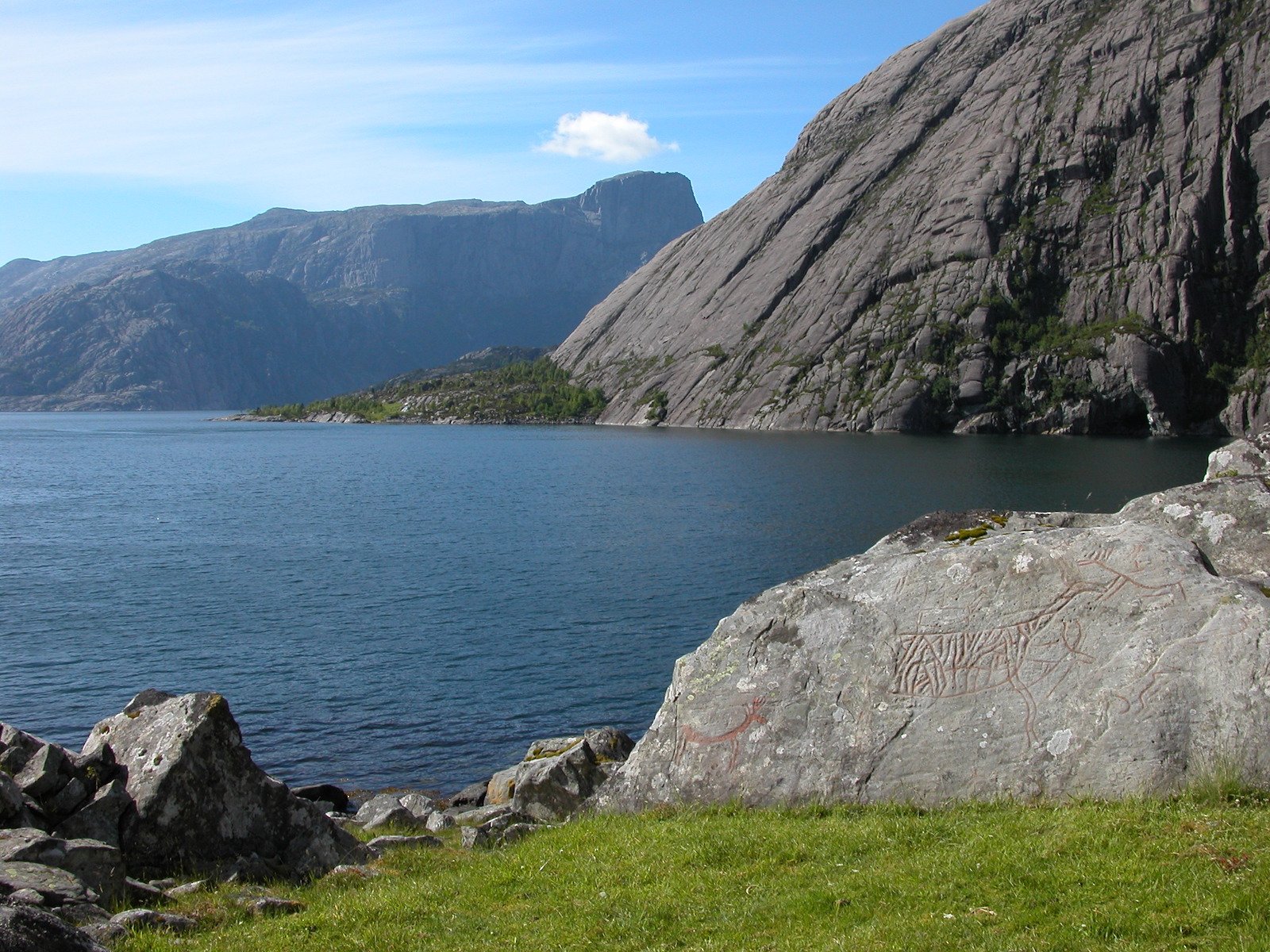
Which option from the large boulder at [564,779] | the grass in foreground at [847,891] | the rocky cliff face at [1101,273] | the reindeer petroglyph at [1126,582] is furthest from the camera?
the rocky cliff face at [1101,273]

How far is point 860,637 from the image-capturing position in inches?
581

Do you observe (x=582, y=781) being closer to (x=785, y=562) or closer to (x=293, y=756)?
(x=293, y=756)

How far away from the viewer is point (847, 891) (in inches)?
408

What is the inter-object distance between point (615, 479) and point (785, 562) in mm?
54741

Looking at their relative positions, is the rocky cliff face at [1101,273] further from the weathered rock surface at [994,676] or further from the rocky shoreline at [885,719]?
the rocky shoreline at [885,719]

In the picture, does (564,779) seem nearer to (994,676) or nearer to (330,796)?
(330,796)

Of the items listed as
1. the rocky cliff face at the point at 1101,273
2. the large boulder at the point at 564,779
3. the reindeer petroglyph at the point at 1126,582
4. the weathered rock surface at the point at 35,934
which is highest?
the rocky cliff face at the point at 1101,273

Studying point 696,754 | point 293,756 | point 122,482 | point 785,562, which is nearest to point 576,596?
point 785,562

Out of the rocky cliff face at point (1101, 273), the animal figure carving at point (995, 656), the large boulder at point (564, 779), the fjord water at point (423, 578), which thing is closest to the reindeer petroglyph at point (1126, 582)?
the animal figure carving at point (995, 656)

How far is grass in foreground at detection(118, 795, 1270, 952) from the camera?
29.5ft

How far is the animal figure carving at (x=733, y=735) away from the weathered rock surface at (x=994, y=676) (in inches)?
1.0

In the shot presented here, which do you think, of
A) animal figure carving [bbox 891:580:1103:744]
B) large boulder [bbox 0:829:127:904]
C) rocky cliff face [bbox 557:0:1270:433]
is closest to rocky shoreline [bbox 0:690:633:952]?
large boulder [bbox 0:829:127:904]

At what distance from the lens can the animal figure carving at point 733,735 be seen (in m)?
14.8

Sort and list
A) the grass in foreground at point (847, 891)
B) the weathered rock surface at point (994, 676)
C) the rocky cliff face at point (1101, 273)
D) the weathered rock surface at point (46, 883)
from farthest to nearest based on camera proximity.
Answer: the rocky cliff face at point (1101, 273)
the weathered rock surface at point (994, 676)
the weathered rock surface at point (46, 883)
the grass in foreground at point (847, 891)
